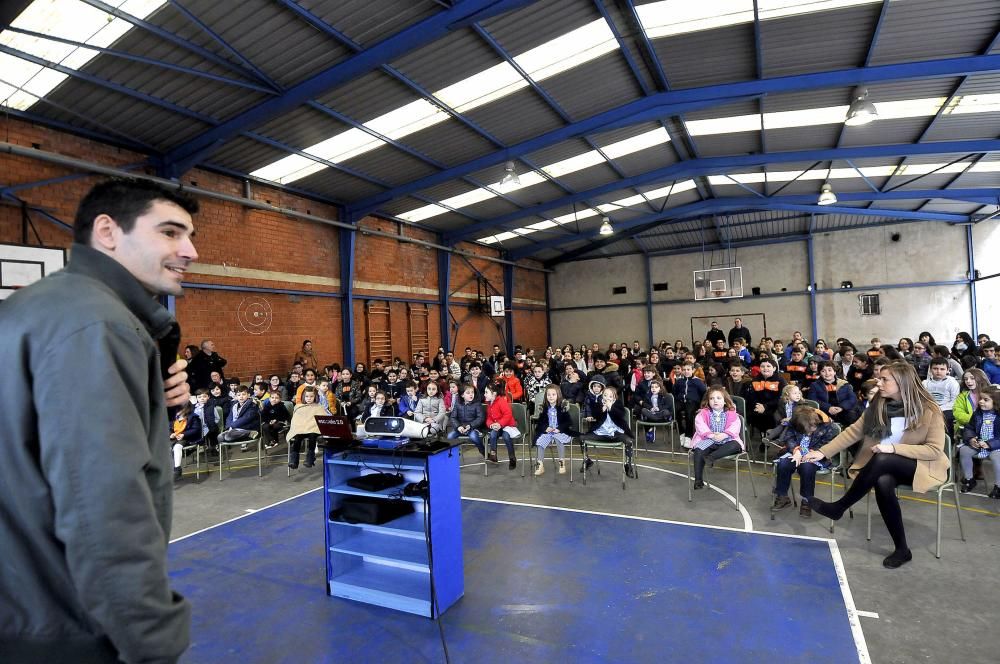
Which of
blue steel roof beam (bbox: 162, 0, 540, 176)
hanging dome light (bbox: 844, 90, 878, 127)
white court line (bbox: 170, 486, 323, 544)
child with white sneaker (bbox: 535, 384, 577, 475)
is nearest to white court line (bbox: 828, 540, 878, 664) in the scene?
child with white sneaker (bbox: 535, 384, 577, 475)

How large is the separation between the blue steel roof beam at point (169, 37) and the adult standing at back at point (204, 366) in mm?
4538

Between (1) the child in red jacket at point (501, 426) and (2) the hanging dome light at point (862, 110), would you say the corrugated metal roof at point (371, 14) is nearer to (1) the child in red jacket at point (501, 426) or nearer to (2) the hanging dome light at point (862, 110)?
(1) the child in red jacket at point (501, 426)

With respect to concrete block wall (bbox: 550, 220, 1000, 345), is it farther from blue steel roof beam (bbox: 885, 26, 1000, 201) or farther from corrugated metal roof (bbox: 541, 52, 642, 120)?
corrugated metal roof (bbox: 541, 52, 642, 120)

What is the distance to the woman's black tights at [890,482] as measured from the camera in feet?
12.8

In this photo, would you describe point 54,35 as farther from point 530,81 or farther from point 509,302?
point 509,302

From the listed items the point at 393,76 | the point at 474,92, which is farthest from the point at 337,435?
the point at 474,92

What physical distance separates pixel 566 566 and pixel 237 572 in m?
2.62

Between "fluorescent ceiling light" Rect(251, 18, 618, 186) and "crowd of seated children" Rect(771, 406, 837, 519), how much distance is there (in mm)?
5833

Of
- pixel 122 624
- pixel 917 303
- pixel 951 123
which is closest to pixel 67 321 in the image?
pixel 122 624

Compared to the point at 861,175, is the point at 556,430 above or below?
below

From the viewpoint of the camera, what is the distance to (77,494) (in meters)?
0.87

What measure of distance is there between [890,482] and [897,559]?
0.56 m

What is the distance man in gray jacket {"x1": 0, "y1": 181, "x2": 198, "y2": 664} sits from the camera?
2.85 ft

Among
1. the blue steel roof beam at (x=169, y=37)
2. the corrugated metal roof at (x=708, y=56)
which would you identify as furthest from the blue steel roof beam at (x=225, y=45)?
the corrugated metal roof at (x=708, y=56)
